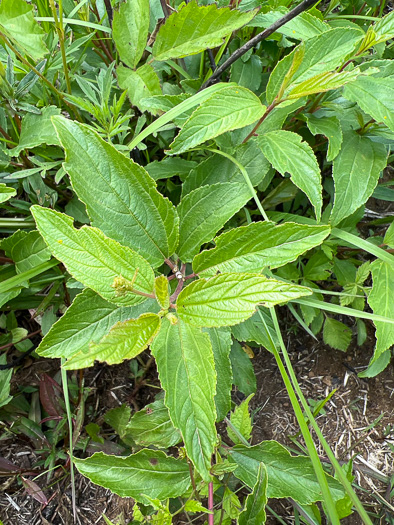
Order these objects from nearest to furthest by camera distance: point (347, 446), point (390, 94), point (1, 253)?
point (390, 94) < point (1, 253) < point (347, 446)

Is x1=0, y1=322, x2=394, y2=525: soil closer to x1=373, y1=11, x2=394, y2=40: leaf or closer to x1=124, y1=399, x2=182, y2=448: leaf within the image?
x1=124, y1=399, x2=182, y2=448: leaf

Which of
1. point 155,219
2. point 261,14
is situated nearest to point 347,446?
point 155,219

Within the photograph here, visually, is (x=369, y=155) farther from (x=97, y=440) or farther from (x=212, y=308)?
(x=97, y=440)

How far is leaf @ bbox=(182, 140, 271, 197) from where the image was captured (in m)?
1.13

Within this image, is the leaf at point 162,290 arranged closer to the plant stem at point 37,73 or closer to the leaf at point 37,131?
the leaf at point 37,131

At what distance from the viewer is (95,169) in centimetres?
86

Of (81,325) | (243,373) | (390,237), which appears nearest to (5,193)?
(81,325)

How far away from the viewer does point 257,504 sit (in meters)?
0.87

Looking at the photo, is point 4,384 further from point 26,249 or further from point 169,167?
point 169,167

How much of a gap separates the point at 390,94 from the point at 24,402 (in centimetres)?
148

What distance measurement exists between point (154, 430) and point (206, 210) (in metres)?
0.59

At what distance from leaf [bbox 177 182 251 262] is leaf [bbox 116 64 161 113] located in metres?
0.38

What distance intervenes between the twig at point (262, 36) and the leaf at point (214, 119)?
0.14m

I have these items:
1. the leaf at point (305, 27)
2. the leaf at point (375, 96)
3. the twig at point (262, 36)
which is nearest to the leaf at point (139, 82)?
the twig at point (262, 36)
